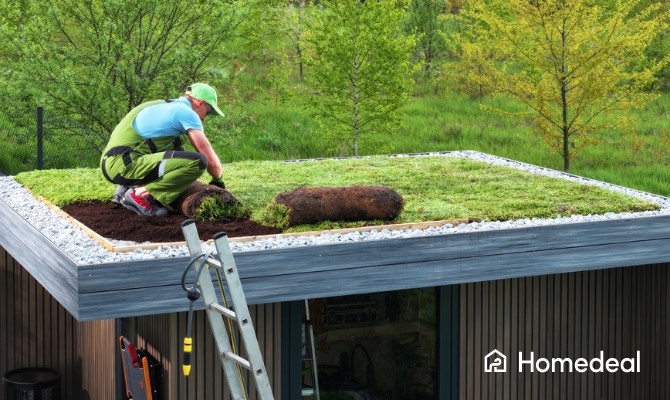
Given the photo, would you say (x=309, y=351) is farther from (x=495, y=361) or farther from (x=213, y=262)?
(x=213, y=262)

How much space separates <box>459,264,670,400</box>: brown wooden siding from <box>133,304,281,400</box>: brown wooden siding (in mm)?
1616

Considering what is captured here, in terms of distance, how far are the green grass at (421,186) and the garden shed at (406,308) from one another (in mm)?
345

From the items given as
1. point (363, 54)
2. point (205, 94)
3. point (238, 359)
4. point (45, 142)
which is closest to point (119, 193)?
point (205, 94)

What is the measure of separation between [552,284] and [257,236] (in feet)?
8.73

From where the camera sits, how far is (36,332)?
10.2m

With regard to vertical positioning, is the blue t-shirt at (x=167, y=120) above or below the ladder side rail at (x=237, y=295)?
above

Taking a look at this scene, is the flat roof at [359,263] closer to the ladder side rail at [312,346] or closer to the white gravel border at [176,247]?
the white gravel border at [176,247]

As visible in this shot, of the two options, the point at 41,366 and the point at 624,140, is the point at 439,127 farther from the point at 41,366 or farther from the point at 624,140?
the point at 41,366

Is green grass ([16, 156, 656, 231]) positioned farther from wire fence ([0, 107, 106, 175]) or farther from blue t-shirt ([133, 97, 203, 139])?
wire fence ([0, 107, 106, 175])

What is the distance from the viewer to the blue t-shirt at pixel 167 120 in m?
8.24

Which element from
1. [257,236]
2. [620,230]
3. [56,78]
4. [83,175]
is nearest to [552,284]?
[620,230]

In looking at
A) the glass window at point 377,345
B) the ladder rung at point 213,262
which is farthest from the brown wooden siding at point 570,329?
the ladder rung at point 213,262

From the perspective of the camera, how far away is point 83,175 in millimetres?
10742

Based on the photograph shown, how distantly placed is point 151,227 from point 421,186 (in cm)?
306
